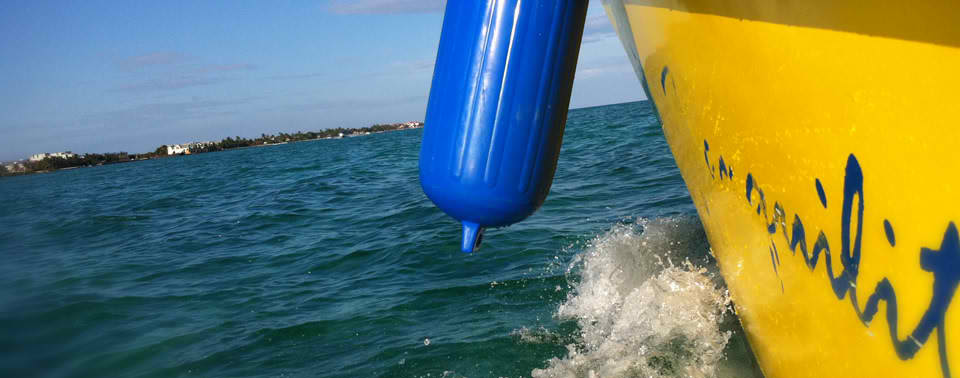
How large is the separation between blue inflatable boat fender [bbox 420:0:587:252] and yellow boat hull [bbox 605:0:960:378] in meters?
0.46

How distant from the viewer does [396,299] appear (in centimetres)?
A: 472

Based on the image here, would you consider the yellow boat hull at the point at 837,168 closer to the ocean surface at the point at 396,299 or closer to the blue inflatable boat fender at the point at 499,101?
the blue inflatable boat fender at the point at 499,101

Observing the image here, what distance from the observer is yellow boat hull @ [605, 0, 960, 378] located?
0.91 metres

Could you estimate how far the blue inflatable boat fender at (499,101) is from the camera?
154 centimetres

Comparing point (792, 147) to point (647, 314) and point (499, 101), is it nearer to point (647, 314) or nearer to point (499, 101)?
point (499, 101)

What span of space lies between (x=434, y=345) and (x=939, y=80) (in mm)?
3178

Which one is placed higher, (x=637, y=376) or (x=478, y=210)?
(x=478, y=210)

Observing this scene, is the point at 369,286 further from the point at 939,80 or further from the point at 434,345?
the point at 939,80

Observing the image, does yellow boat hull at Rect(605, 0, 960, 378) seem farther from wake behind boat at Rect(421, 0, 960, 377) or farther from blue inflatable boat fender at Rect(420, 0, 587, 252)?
blue inflatable boat fender at Rect(420, 0, 587, 252)

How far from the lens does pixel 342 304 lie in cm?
475

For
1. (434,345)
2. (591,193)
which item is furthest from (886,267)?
(591,193)

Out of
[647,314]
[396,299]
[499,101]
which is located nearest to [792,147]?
[499,101]

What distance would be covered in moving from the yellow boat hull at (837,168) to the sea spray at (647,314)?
0.97m

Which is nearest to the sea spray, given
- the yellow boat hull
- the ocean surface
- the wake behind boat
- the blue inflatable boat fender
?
the ocean surface
